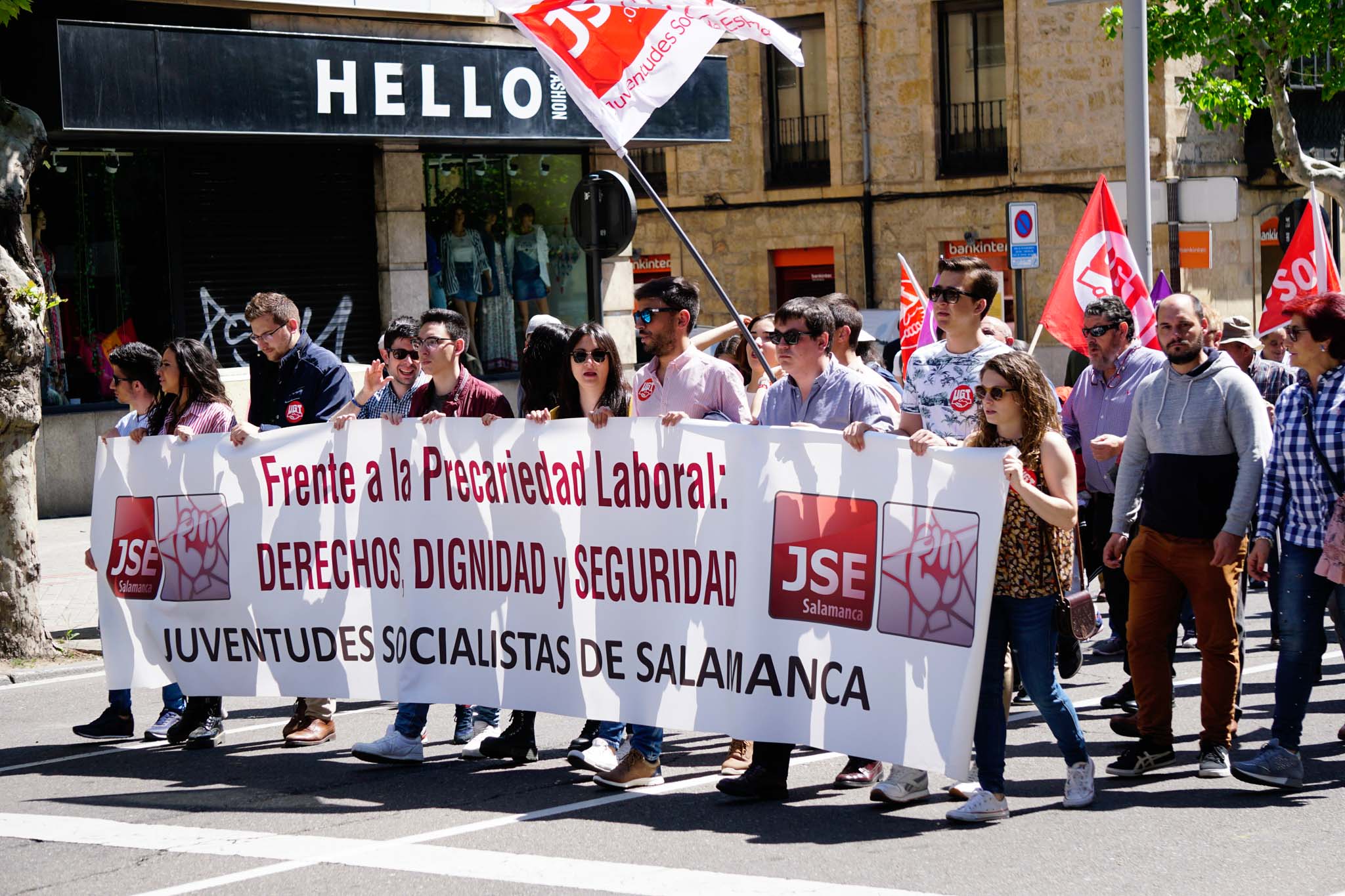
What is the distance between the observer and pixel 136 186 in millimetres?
17500

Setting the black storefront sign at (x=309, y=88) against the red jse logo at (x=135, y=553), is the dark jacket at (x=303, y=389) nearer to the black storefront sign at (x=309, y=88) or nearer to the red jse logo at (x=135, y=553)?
the red jse logo at (x=135, y=553)

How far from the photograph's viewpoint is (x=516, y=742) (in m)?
7.64

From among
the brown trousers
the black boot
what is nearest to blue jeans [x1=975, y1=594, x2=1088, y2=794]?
the brown trousers

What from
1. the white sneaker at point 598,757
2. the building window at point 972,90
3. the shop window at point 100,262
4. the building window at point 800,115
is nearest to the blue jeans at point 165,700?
the white sneaker at point 598,757

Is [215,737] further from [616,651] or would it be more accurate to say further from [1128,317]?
[1128,317]

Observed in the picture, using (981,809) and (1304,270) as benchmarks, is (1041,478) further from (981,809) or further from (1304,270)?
(1304,270)

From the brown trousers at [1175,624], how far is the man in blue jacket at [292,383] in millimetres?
3671

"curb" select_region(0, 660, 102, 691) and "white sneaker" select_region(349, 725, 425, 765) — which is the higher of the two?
"white sneaker" select_region(349, 725, 425, 765)

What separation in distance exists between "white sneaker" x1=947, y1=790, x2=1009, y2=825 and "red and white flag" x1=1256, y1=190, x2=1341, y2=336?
321 inches

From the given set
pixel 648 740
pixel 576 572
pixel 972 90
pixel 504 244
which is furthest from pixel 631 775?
pixel 972 90

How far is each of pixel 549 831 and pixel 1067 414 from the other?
3.69 metres

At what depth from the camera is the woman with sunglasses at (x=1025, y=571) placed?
638cm

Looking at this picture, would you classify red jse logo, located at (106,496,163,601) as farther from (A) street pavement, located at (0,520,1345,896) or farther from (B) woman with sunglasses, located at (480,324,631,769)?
(B) woman with sunglasses, located at (480,324,631,769)

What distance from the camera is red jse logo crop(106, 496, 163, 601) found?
848 centimetres
